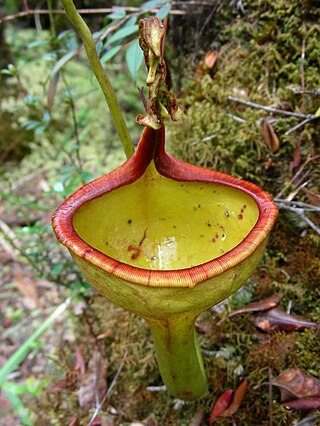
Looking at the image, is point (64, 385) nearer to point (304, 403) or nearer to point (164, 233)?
point (164, 233)

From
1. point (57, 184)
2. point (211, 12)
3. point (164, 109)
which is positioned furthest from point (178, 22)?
point (164, 109)

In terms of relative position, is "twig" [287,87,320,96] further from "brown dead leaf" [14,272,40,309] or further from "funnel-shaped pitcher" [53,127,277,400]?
"brown dead leaf" [14,272,40,309]

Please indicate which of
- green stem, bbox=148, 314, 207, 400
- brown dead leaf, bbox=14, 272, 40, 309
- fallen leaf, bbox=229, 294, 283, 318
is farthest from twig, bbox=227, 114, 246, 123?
brown dead leaf, bbox=14, 272, 40, 309

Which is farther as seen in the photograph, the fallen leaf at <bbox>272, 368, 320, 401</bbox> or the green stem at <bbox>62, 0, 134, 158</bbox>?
the fallen leaf at <bbox>272, 368, 320, 401</bbox>

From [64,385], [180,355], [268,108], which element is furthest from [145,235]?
[64,385]

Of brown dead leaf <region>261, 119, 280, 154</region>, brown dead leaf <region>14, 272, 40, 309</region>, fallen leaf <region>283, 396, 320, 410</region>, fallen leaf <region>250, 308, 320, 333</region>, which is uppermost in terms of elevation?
brown dead leaf <region>261, 119, 280, 154</region>

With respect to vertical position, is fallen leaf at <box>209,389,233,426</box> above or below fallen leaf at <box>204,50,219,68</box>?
below

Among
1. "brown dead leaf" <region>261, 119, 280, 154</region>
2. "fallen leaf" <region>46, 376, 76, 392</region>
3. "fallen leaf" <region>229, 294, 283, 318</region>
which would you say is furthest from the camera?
"fallen leaf" <region>46, 376, 76, 392</region>

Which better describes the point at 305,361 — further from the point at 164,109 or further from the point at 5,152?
the point at 5,152
